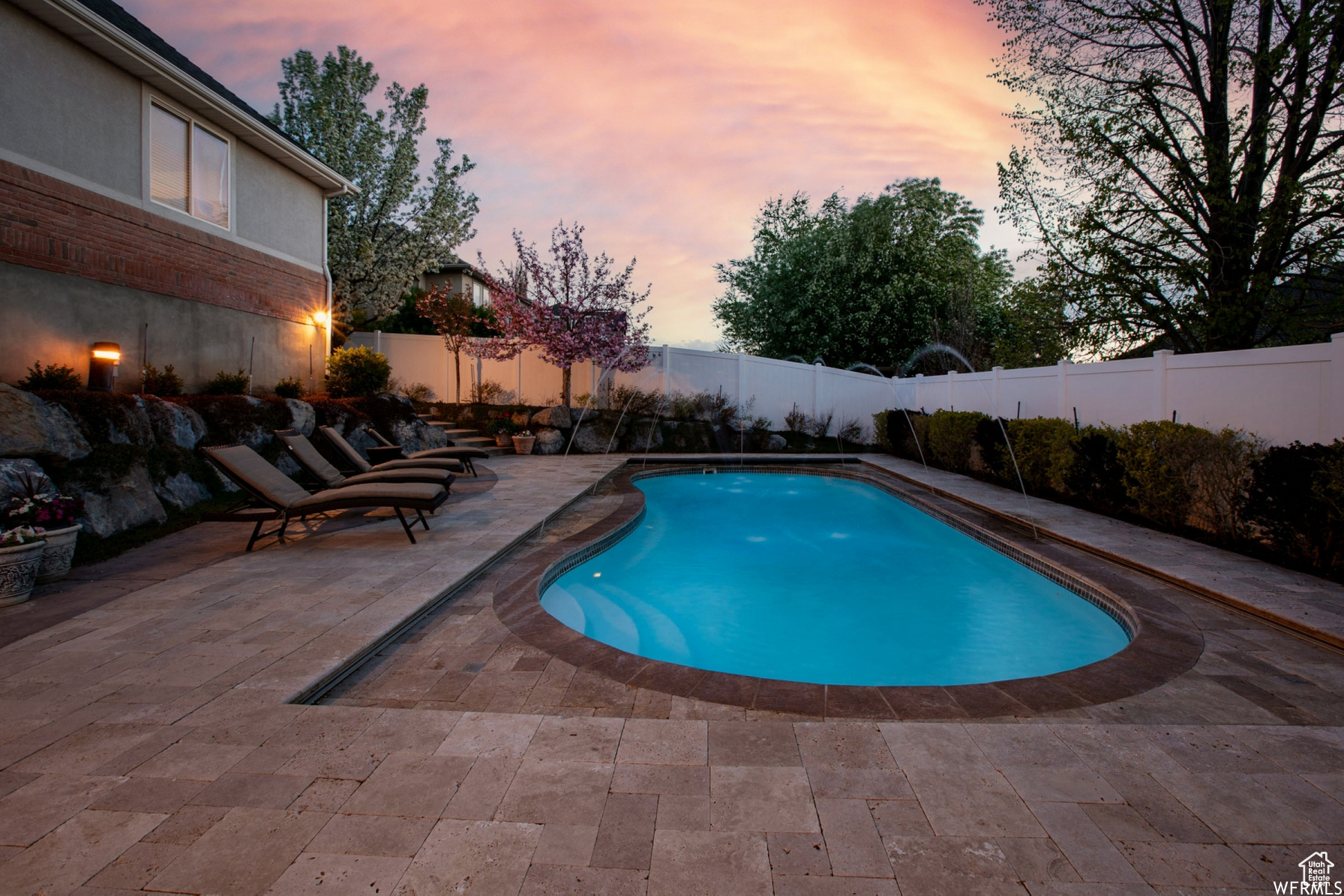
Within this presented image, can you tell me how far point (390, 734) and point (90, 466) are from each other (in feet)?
18.1

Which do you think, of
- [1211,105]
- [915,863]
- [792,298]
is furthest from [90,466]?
[792,298]

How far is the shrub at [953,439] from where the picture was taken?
10422 mm

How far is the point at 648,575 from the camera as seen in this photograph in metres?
6.29

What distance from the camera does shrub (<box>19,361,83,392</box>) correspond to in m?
6.36

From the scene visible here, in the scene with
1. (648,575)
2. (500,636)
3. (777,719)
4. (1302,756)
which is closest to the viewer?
(1302,756)

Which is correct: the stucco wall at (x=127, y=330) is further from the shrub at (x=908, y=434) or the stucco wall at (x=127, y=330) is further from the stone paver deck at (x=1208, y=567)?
the shrub at (x=908, y=434)

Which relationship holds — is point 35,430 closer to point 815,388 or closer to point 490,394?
point 490,394

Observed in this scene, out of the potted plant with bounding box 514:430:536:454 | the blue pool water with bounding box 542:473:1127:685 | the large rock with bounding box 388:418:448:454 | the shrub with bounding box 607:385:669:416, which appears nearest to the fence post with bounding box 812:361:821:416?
the shrub with bounding box 607:385:669:416

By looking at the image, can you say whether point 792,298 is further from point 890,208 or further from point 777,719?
point 777,719

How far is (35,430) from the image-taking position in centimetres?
526

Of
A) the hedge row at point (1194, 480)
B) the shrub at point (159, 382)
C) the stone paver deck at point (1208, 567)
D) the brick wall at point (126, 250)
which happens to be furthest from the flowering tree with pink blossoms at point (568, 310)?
the stone paver deck at point (1208, 567)

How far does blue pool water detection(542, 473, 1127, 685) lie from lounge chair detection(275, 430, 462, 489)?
2074 mm

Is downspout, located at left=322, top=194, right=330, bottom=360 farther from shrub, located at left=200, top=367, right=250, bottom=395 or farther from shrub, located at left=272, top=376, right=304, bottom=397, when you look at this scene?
shrub, located at left=200, top=367, right=250, bottom=395

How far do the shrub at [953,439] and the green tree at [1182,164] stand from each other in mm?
2220
